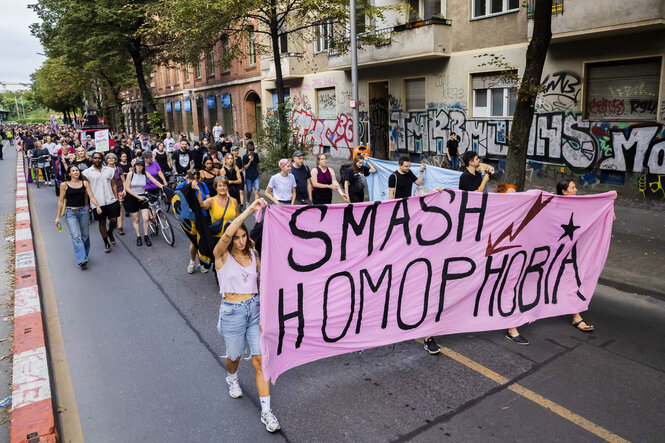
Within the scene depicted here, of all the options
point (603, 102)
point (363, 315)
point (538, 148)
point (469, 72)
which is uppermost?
point (469, 72)

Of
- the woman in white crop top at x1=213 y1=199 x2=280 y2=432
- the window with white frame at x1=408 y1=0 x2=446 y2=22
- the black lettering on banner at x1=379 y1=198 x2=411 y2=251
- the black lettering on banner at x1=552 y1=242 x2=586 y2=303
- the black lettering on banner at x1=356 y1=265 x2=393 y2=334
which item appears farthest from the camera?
the window with white frame at x1=408 y1=0 x2=446 y2=22

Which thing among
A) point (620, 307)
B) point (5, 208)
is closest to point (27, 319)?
point (620, 307)

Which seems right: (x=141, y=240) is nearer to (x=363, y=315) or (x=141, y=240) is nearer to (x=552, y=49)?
(x=363, y=315)

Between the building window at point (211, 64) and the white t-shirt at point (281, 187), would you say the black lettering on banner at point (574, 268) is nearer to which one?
the white t-shirt at point (281, 187)

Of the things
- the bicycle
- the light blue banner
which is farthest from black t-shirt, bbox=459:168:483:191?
the bicycle

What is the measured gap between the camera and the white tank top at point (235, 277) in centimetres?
413

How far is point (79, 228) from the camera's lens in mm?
8953

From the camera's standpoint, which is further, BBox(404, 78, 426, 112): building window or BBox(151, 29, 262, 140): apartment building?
BBox(151, 29, 262, 140): apartment building

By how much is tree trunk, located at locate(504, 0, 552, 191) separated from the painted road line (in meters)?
5.66

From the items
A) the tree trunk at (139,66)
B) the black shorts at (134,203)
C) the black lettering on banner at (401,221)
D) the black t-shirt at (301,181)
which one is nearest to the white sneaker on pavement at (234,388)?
the black lettering on banner at (401,221)

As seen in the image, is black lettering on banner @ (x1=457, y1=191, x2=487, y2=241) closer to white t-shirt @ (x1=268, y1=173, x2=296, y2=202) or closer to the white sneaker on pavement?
the white sneaker on pavement

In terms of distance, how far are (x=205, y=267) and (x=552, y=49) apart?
440 inches

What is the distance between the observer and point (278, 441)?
3879 millimetres

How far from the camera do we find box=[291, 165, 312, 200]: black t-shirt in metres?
9.70
